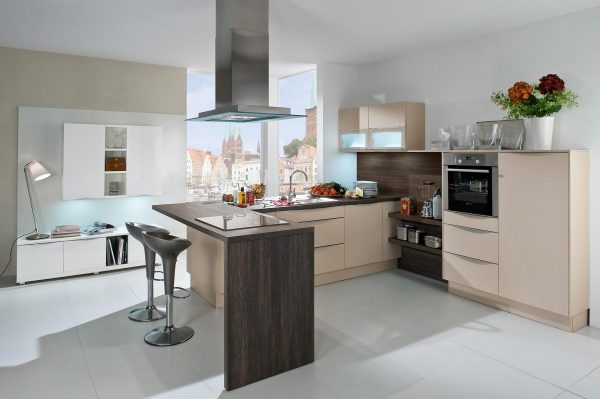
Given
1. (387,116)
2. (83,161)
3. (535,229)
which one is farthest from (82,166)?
(535,229)

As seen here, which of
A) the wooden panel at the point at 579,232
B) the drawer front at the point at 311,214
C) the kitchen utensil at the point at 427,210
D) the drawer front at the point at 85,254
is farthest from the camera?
the drawer front at the point at 85,254

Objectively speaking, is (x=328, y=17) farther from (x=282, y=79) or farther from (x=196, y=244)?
(x=282, y=79)

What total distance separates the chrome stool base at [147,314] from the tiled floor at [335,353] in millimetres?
92

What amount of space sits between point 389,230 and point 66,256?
3.84 metres

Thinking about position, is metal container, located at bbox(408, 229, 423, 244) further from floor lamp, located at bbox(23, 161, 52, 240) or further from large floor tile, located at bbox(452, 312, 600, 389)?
floor lamp, located at bbox(23, 161, 52, 240)

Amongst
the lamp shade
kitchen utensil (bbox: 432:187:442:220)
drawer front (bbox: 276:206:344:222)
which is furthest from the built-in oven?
the lamp shade

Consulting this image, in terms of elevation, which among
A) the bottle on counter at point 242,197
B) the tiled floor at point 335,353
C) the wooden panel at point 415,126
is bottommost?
the tiled floor at point 335,353

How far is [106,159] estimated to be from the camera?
5.54m

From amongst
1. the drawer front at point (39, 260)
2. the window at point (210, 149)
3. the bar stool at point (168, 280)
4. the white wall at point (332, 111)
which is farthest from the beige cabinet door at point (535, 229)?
the drawer front at point (39, 260)

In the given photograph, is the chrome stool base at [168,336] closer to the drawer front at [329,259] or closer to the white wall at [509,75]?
the drawer front at [329,259]

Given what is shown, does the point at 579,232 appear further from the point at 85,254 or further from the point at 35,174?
the point at 35,174

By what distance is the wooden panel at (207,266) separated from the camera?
409 cm

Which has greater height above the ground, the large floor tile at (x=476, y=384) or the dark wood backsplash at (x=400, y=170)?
the dark wood backsplash at (x=400, y=170)

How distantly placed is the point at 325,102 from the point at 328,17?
1928 mm
